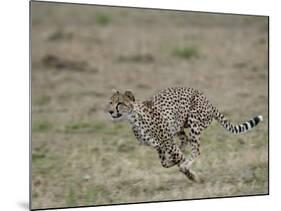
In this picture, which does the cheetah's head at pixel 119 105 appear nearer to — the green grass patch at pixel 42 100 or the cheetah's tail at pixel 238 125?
the green grass patch at pixel 42 100

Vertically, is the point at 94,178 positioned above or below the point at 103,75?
below

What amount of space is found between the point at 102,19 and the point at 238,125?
4.39ft

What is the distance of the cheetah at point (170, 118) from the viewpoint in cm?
453

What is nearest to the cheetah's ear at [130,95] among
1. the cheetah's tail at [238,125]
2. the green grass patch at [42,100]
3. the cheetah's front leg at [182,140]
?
the cheetah's front leg at [182,140]

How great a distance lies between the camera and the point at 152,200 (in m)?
4.58

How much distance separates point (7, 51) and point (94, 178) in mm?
1067

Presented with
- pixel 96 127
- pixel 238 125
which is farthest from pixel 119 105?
pixel 238 125

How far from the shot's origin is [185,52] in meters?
4.76

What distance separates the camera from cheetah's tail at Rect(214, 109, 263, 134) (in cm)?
479

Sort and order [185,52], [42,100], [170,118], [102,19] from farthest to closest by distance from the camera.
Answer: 1. [185,52]
2. [170,118]
3. [102,19]
4. [42,100]

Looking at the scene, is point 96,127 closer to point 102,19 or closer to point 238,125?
point 102,19

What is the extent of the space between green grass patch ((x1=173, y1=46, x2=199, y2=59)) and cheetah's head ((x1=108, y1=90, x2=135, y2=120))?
1.74ft
